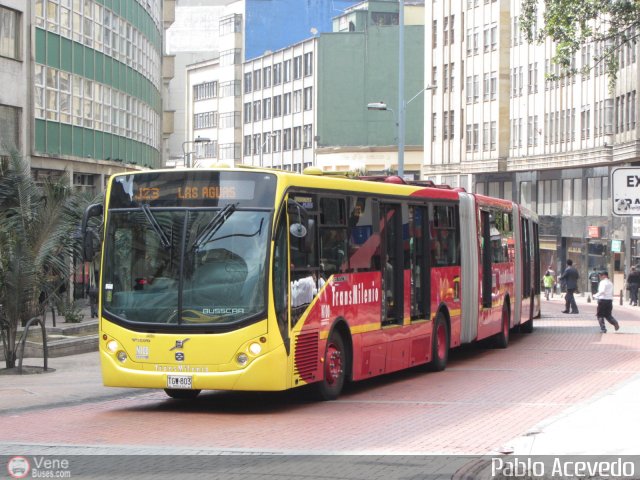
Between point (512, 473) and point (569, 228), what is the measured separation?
70.5 m

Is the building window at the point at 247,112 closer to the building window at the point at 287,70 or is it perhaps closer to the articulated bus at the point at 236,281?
the building window at the point at 287,70

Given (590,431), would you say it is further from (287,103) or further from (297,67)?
(287,103)

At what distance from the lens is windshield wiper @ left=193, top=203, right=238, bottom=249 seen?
15.8 metres

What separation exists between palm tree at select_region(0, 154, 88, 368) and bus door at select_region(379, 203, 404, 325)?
639cm

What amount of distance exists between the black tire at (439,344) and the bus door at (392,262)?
1.90 metres

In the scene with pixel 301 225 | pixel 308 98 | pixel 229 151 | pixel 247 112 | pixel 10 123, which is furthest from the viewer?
pixel 229 151

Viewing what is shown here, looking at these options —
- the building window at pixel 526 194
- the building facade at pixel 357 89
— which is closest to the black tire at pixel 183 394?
the building window at pixel 526 194

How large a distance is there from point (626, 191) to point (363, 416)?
3.97m

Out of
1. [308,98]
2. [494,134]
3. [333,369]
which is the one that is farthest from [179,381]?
[308,98]

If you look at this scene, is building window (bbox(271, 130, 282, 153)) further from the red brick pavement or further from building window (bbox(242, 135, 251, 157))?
the red brick pavement

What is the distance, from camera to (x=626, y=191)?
15.4 m

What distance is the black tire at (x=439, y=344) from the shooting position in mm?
21766

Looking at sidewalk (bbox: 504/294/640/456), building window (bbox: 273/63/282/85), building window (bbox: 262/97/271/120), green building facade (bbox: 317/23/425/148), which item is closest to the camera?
sidewalk (bbox: 504/294/640/456)

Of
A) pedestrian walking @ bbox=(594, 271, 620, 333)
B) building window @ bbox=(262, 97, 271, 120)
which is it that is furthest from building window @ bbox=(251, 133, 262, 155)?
pedestrian walking @ bbox=(594, 271, 620, 333)
